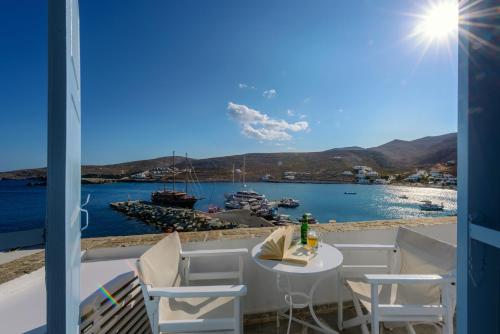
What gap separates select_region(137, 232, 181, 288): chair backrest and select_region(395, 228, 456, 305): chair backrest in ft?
5.24

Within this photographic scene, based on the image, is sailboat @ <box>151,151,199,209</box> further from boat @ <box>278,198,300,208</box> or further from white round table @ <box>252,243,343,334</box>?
white round table @ <box>252,243,343,334</box>

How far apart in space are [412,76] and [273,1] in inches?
113

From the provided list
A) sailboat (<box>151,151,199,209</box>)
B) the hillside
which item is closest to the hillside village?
the hillside

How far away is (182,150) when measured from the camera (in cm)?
1614

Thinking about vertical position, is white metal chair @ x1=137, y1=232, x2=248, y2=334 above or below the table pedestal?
above

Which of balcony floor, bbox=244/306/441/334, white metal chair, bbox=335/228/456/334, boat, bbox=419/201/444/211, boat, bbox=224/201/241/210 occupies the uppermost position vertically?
white metal chair, bbox=335/228/456/334

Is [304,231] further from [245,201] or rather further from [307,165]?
[245,201]

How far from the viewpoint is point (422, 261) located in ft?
4.91

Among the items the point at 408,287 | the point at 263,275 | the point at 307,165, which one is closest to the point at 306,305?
the point at 263,275

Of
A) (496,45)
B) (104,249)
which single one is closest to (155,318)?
(104,249)

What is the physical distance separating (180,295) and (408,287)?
5.10ft

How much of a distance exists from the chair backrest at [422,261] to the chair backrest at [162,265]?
5.24 feet

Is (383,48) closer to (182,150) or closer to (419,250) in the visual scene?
(419,250)

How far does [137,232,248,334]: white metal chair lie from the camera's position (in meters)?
1.08
